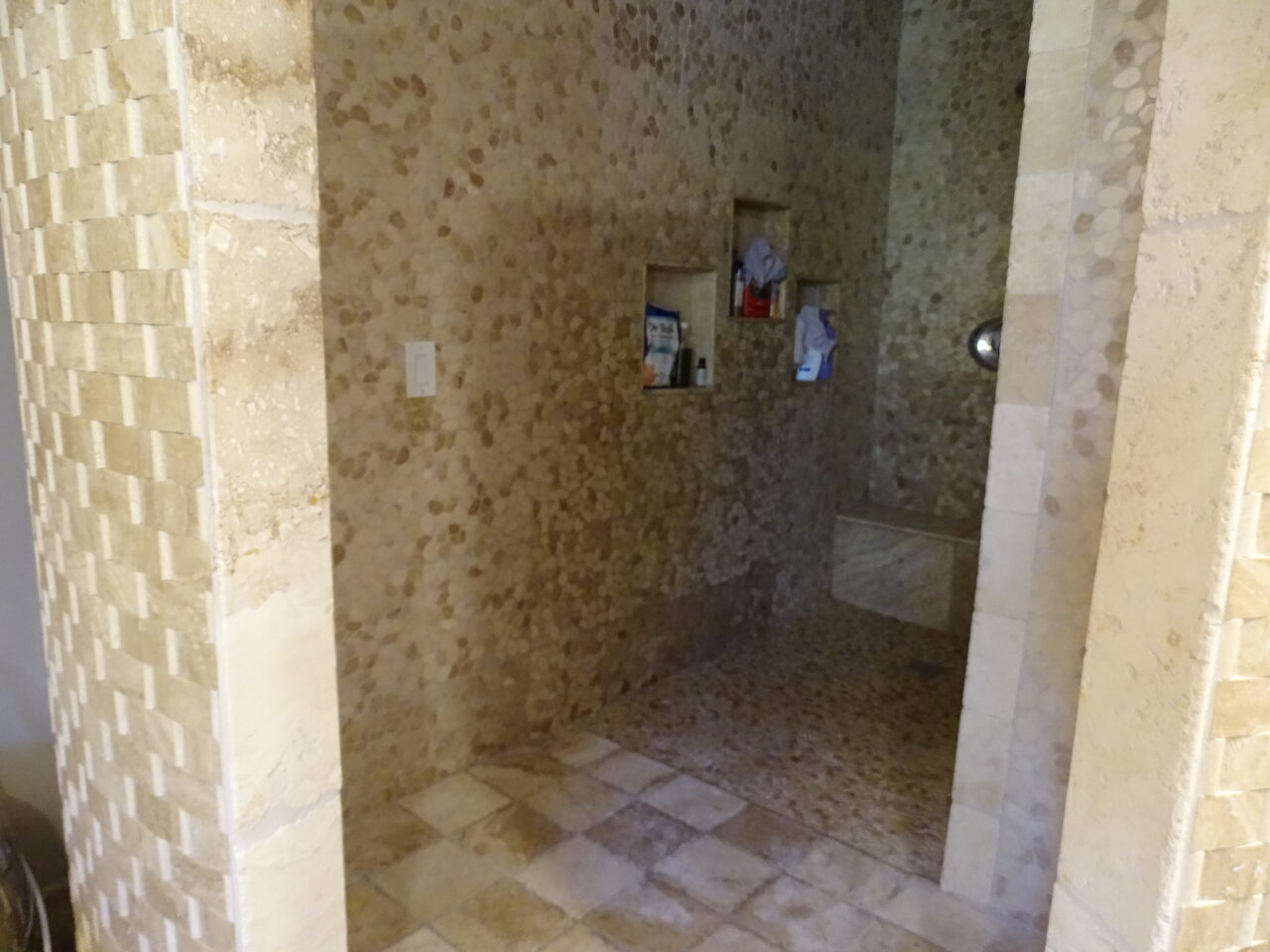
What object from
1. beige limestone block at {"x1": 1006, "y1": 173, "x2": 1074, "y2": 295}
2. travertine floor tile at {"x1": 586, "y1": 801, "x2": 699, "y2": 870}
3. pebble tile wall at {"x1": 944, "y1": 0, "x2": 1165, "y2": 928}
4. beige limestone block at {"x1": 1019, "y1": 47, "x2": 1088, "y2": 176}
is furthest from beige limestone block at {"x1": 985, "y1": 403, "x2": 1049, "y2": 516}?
travertine floor tile at {"x1": 586, "y1": 801, "x2": 699, "y2": 870}

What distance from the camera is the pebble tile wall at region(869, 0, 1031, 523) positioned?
3268 millimetres

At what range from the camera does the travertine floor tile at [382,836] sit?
74.0 inches

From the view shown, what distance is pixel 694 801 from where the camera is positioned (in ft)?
7.04

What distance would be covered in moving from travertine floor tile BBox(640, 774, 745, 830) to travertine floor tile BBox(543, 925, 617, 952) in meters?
0.43

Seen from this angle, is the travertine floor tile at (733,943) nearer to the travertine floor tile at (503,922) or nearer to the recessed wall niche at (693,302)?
the travertine floor tile at (503,922)

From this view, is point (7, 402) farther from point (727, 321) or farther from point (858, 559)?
point (858, 559)

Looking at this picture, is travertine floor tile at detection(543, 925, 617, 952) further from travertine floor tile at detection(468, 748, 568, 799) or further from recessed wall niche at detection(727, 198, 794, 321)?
recessed wall niche at detection(727, 198, 794, 321)

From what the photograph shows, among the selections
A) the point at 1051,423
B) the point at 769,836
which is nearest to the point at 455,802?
the point at 769,836

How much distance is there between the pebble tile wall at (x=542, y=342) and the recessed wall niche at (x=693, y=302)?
1.9 inches

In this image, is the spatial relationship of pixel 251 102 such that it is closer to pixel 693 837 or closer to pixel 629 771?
pixel 693 837

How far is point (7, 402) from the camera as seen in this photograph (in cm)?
144

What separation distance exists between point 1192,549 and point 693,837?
153 centimetres

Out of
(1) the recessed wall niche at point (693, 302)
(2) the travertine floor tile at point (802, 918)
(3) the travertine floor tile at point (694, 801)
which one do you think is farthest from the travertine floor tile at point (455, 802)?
(1) the recessed wall niche at point (693, 302)

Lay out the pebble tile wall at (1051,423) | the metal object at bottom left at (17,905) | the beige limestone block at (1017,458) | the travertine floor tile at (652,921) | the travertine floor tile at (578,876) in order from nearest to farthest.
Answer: the metal object at bottom left at (17,905), the pebble tile wall at (1051,423), the beige limestone block at (1017,458), the travertine floor tile at (652,921), the travertine floor tile at (578,876)
